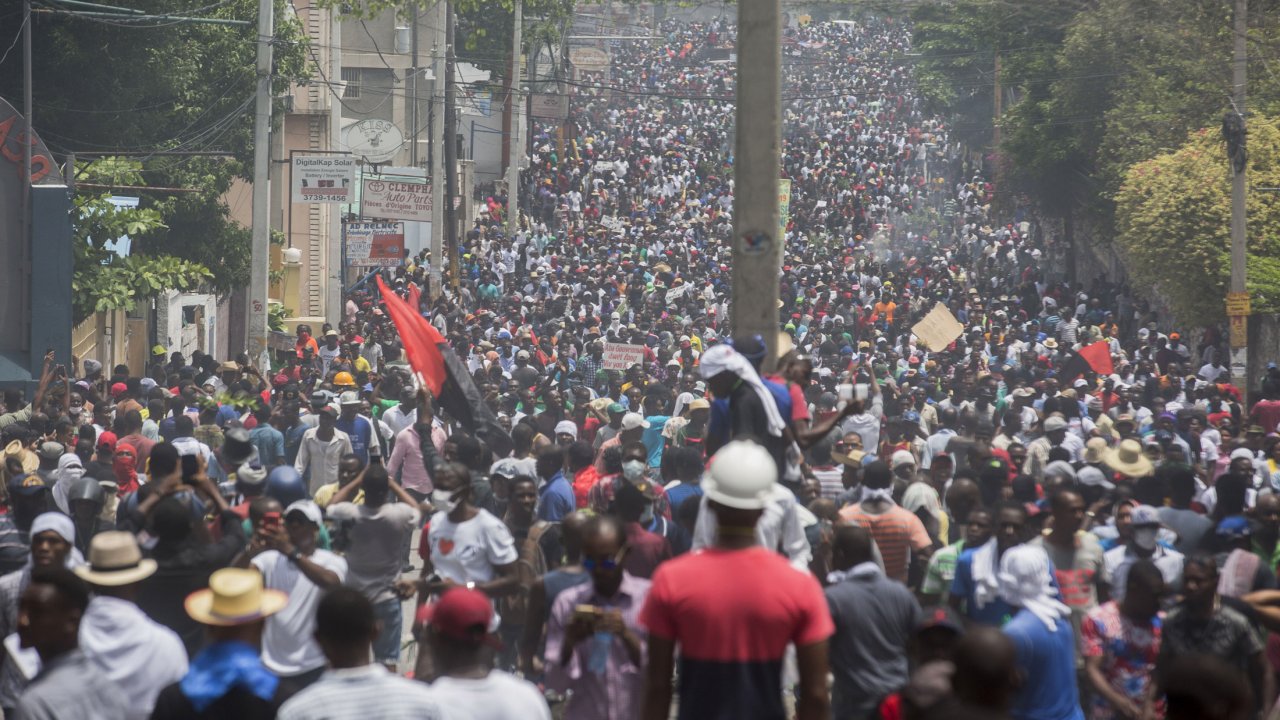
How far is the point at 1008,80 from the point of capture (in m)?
40.1

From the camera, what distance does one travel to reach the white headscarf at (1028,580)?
21.4ft

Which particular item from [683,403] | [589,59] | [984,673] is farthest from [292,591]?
[589,59]

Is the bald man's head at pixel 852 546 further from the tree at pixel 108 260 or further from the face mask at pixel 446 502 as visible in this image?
the tree at pixel 108 260

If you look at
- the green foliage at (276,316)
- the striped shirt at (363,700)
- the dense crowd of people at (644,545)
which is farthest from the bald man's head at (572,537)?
the green foliage at (276,316)

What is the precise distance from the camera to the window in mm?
46188

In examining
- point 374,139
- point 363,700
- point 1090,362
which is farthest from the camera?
point 374,139

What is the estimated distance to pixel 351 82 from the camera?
4641 cm

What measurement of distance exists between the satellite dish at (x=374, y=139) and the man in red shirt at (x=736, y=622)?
1119 inches

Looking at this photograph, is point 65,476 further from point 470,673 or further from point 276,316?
point 276,316

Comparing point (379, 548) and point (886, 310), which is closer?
point (379, 548)

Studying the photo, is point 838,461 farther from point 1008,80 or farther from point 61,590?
point 1008,80

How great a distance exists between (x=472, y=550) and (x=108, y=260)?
49.4 ft

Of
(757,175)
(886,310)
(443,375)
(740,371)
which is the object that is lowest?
(443,375)

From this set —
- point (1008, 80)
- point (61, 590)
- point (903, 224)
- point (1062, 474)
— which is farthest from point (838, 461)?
point (903, 224)
